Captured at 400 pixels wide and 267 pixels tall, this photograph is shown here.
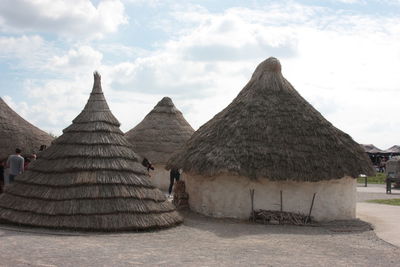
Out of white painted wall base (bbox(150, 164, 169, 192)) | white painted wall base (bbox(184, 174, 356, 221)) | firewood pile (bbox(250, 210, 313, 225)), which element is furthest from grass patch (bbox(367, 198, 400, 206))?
white painted wall base (bbox(150, 164, 169, 192))

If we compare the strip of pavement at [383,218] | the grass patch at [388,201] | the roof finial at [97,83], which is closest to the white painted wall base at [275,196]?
the strip of pavement at [383,218]

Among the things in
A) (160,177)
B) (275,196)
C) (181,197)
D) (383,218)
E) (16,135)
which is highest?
(16,135)

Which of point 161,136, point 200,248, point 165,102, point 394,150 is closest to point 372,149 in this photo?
point 394,150

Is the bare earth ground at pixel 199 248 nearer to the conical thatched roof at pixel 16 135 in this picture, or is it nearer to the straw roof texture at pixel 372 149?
the conical thatched roof at pixel 16 135

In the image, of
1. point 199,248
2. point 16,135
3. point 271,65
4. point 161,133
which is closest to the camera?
point 199,248

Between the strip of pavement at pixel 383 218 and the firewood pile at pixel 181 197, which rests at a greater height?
the firewood pile at pixel 181 197

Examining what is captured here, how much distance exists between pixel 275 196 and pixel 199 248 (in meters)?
4.88

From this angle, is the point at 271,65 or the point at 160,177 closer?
the point at 271,65

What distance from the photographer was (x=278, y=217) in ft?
46.2

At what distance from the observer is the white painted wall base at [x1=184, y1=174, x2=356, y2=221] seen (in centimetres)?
1435

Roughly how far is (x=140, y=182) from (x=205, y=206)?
3.40m

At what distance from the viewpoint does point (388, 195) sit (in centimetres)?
2612

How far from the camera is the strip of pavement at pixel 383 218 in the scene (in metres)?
12.5

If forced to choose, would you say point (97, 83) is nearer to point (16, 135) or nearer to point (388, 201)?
point (16, 135)
